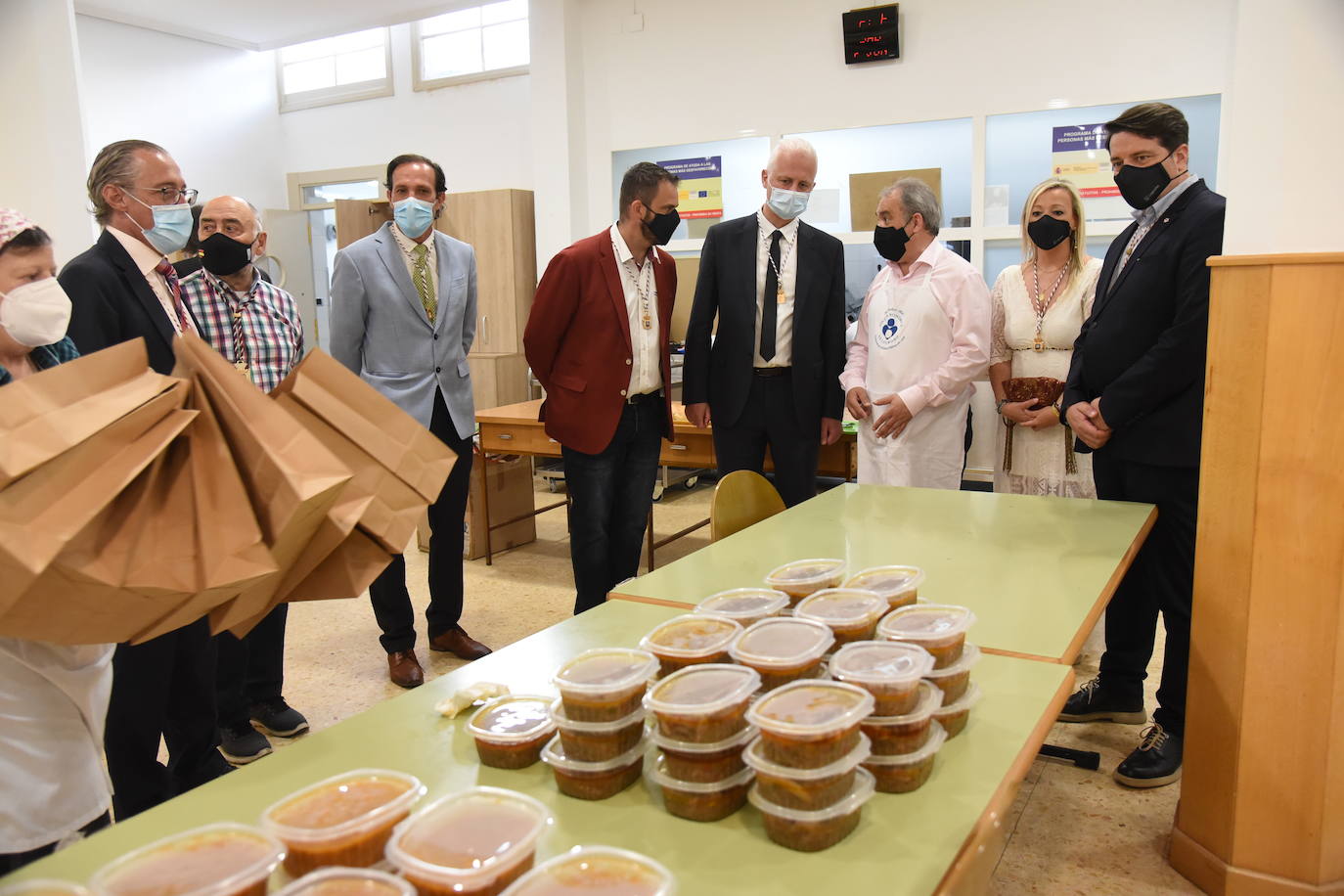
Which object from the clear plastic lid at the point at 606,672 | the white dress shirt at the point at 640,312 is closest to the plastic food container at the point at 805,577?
the clear plastic lid at the point at 606,672

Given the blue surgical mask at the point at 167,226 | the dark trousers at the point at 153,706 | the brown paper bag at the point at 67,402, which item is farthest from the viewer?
the blue surgical mask at the point at 167,226

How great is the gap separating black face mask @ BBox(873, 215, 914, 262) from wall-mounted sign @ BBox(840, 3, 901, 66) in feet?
9.00

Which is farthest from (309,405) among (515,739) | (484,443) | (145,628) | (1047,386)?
(484,443)

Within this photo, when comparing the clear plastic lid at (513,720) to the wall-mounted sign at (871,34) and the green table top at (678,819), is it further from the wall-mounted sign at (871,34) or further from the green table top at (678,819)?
the wall-mounted sign at (871,34)

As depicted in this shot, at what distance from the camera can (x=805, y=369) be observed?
335cm

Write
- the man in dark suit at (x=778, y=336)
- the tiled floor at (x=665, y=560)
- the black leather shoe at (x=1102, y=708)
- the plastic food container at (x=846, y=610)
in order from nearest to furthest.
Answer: the plastic food container at (x=846, y=610), the tiled floor at (x=665, y=560), the black leather shoe at (x=1102, y=708), the man in dark suit at (x=778, y=336)

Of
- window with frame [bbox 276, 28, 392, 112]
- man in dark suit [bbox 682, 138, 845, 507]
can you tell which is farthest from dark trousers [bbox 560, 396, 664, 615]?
window with frame [bbox 276, 28, 392, 112]

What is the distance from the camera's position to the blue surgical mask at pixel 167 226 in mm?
2295

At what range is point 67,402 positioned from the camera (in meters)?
1.00

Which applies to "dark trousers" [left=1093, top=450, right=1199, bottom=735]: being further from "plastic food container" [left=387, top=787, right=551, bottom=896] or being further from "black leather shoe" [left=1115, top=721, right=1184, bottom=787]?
"plastic food container" [left=387, top=787, right=551, bottom=896]

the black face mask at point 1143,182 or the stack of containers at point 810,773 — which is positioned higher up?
the black face mask at point 1143,182

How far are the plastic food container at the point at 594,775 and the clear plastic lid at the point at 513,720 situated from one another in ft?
0.22

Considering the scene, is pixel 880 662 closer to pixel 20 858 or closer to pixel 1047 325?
pixel 20 858

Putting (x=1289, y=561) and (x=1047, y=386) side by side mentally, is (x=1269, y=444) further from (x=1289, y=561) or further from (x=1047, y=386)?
(x=1047, y=386)
